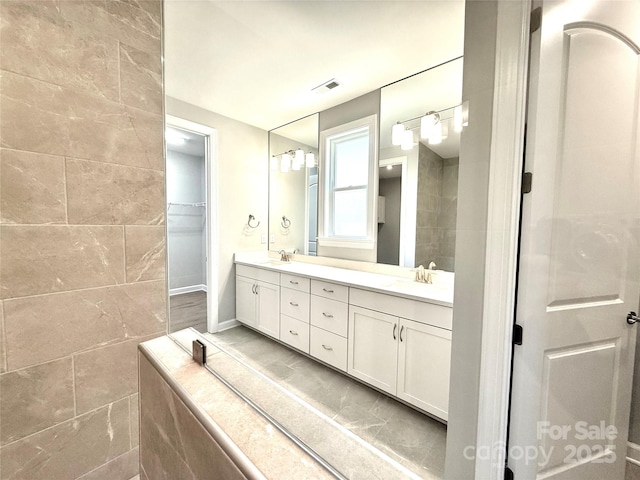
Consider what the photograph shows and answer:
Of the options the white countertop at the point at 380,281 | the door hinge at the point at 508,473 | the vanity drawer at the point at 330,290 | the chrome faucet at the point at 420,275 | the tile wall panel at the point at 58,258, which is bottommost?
the door hinge at the point at 508,473

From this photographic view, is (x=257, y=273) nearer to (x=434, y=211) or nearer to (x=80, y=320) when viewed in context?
(x=80, y=320)

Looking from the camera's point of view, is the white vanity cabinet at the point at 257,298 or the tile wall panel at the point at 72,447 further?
the white vanity cabinet at the point at 257,298

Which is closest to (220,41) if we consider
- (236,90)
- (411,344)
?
(236,90)

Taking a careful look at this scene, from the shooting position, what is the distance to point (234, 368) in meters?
0.82

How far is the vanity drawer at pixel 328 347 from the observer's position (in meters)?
1.85

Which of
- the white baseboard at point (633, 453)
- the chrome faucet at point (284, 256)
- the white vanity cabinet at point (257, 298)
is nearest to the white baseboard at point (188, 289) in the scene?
the white vanity cabinet at point (257, 298)

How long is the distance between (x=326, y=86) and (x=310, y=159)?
80cm

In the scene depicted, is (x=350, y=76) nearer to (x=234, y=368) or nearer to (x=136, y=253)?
(x=136, y=253)

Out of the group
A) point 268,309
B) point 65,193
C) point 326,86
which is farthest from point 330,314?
point 326,86

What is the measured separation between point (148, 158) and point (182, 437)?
1.22m

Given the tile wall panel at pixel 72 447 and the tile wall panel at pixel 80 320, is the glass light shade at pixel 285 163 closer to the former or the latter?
the tile wall panel at pixel 80 320

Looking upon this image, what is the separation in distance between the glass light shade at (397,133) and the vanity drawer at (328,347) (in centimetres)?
163

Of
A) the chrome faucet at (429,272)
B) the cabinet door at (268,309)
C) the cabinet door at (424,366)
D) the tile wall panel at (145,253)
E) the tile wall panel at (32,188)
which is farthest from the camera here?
the cabinet door at (268,309)

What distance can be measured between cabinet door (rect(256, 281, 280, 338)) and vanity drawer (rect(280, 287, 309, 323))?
0.22ft
